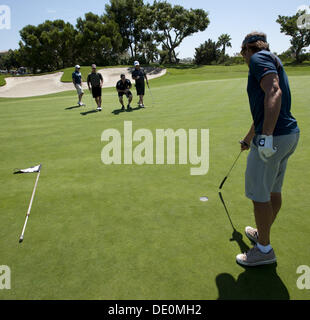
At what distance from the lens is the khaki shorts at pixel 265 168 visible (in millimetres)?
2361

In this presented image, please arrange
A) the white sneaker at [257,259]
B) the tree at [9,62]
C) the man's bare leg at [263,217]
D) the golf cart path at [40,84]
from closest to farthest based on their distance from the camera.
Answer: the man's bare leg at [263,217] → the white sneaker at [257,259] → the golf cart path at [40,84] → the tree at [9,62]

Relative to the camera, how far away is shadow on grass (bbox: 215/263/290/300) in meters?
2.27

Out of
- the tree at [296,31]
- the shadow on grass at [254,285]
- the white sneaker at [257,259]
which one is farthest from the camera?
the tree at [296,31]

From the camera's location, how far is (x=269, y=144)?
2201 millimetres

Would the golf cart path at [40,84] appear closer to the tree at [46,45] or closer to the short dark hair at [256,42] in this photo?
the tree at [46,45]

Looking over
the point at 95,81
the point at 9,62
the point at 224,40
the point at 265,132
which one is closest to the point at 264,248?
the point at 265,132

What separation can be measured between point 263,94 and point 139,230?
2138mm

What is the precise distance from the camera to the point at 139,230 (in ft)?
10.5

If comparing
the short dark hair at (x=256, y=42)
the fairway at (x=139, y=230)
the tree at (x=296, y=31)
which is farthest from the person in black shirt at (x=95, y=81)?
the tree at (x=296, y=31)

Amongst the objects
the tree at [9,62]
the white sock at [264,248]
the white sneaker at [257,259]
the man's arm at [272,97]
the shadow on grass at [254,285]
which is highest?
the tree at [9,62]

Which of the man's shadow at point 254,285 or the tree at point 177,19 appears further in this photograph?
the tree at point 177,19

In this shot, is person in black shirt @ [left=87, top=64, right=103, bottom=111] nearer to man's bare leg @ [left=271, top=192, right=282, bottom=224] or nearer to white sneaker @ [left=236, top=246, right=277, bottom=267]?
man's bare leg @ [left=271, top=192, right=282, bottom=224]

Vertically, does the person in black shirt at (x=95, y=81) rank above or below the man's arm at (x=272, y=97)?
above

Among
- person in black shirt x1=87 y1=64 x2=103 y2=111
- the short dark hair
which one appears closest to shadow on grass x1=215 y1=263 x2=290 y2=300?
the short dark hair
